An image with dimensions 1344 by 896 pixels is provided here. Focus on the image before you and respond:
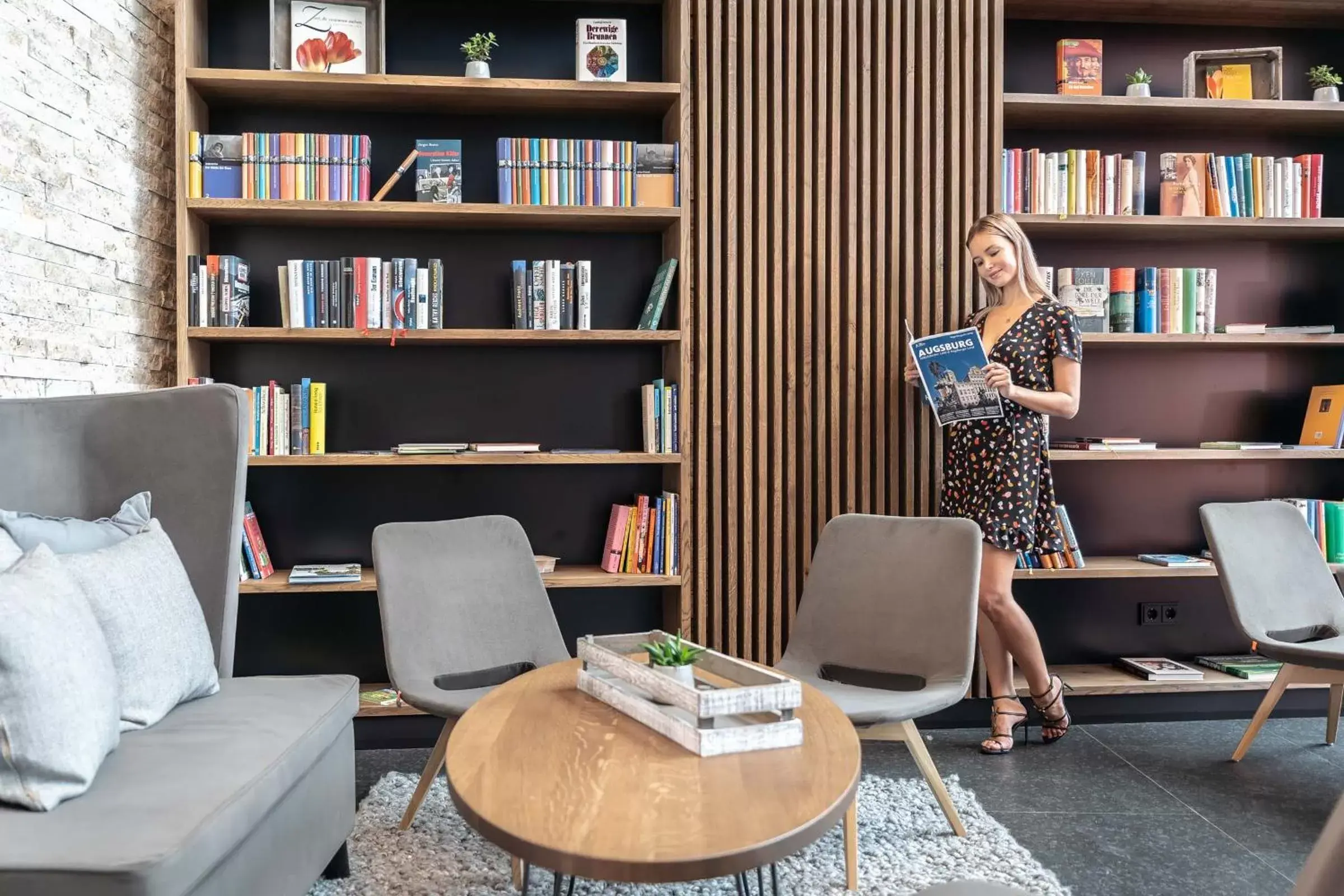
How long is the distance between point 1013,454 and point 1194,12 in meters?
2.06

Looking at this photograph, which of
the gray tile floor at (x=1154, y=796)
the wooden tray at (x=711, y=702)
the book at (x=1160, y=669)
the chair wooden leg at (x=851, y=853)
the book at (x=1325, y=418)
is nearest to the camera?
the wooden tray at (x=711, y=702)

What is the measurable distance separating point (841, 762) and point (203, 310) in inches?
107

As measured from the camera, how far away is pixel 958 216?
3508 millimetres

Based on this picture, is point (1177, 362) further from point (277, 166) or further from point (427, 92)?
point (277, 166)

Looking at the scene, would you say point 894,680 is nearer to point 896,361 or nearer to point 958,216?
point 896,361

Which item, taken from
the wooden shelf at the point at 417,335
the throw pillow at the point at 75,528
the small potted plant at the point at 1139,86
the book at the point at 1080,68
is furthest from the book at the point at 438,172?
the small potted plant at the point at 1139,86

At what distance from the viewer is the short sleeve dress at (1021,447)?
3143 mm

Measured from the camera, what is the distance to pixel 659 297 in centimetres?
340

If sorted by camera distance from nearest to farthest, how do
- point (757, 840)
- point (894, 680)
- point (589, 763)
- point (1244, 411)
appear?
point (757, 840)
point (589, 763)
point (894, 680)
point (1244, 411)

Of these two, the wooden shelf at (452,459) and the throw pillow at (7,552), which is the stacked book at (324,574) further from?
the throw pillow at (7,552)

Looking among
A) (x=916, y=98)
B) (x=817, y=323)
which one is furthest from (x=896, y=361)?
(x=916, y=98)

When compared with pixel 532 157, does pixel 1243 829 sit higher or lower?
lower

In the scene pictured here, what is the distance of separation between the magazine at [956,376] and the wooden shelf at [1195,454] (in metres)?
0.50

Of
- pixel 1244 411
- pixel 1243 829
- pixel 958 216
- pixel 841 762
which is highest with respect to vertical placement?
pixel 958 216
